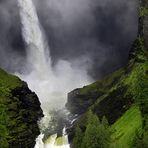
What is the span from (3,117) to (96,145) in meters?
69.1

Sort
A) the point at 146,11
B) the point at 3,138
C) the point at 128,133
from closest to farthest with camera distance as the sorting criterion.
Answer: the point at 146,11, the point at 3,138, the point at 128,133

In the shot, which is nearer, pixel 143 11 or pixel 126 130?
pixel 143 11

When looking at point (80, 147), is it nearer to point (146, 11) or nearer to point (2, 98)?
point (2, 98)

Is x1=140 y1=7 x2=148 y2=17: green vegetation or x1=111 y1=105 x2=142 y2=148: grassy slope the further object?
x1=111 y1=105 x2=142 y2=148: grassy slope

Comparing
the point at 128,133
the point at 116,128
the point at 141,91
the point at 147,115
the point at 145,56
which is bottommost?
the point at 145,56

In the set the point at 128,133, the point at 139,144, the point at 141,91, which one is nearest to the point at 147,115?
the point at 141,91

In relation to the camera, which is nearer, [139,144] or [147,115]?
[147,115]

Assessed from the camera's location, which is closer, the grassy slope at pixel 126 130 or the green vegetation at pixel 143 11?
the green vegetation at pixel 143 11

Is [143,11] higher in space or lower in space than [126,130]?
lower

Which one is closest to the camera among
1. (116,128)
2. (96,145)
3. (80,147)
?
(96,145)

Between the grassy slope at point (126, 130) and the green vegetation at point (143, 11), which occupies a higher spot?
the grassy slope at point (126, 130)

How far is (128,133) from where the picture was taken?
565 ft

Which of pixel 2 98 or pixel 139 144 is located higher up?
pixel 139 144

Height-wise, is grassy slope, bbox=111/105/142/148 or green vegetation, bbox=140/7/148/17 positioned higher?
grassy slope, bbox=111/105/142/148
